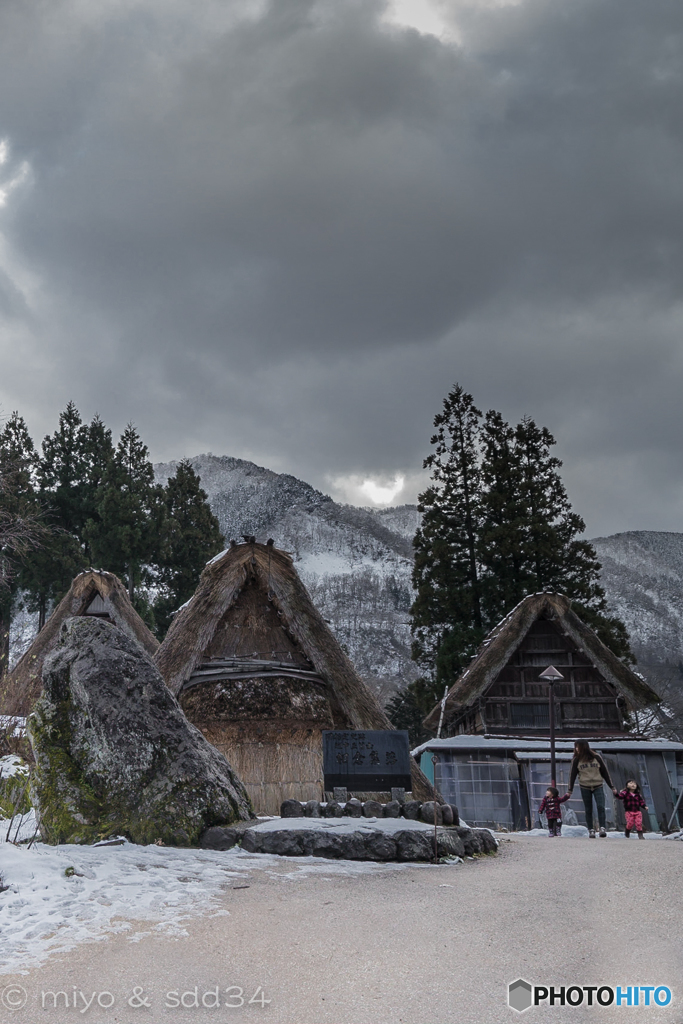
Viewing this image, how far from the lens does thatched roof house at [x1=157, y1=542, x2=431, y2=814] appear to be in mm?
13016

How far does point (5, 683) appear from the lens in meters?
10.1

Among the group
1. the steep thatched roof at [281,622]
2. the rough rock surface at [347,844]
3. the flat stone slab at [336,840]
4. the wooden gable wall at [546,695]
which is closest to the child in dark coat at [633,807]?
the steep thatched roof at [281,622]

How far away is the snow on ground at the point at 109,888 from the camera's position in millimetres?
4500

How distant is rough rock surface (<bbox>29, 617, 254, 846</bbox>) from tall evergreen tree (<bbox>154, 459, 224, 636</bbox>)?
2551 cm

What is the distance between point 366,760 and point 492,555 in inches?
668

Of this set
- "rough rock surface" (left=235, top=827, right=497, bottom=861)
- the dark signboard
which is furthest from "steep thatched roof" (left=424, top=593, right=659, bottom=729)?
"rough rock surface" (left=235, top=827, right=497, bottom=861)

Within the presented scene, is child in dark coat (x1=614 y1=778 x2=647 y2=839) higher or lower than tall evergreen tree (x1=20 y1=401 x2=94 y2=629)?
lower

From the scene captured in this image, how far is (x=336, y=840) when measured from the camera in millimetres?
7688

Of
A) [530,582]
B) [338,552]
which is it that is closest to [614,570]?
[338,552]

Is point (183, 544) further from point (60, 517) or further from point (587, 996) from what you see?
point (587, 996)

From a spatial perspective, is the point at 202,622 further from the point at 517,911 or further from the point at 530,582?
the point at 530,582

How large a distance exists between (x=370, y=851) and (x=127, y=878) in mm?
A: 2846

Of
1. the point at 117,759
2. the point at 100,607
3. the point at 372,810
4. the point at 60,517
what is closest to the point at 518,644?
the point at 100,607

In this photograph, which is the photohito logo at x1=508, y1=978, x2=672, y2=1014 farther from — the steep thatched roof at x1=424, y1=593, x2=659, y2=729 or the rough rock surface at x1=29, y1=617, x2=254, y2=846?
the steep thatched roof at x1=424, y1=593, x2=659, y2=729
